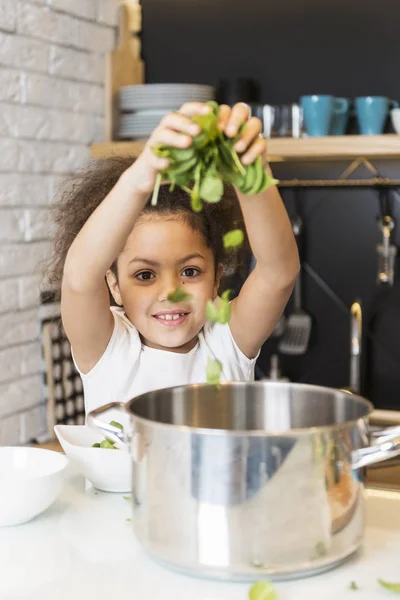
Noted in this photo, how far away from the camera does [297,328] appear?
2.58 m

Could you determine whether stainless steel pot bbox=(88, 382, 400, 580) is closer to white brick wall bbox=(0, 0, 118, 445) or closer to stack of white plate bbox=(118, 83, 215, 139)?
white brick wall bbox=(0, 0, 118, 445)

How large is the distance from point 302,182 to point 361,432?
181 centimetres

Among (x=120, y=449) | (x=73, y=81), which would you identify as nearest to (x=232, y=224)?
(x=120, y=449)

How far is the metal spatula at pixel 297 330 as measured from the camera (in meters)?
2.56

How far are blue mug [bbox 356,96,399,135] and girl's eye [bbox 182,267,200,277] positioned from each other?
103cm

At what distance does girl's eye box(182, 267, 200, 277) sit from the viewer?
1424mm

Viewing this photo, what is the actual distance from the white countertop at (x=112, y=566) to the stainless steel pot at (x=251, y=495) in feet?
0.06

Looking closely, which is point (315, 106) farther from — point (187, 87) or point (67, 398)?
point (67, 398)

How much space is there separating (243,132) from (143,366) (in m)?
0.67

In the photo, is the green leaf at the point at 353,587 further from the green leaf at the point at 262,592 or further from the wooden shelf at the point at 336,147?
the wooden shelf at the point at 336,147

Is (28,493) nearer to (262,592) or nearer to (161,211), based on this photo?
(262,592)

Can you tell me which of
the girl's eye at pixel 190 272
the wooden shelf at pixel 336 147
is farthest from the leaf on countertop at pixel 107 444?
the wooden shelf at pixel 336 147

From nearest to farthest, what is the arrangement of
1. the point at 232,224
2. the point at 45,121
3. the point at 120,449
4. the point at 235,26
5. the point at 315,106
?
the point at 120,449 < the point at 232,224 < the point at 315,106 < the point at 45,121 < the point at 235,26

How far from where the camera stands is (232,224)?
1.63 meters
